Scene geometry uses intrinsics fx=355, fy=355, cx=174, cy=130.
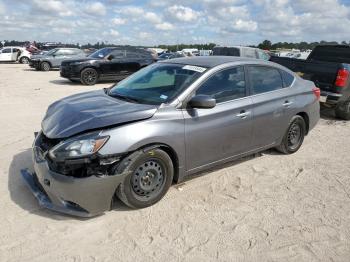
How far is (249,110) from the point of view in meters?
4.97

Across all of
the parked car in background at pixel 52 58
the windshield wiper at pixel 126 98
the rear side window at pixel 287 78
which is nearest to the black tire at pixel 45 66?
the parked car in background at pixel 52 58

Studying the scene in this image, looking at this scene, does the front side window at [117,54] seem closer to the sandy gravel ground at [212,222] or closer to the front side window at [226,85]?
the sandy gravel ground at [212,222]

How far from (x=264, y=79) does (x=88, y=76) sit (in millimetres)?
11703

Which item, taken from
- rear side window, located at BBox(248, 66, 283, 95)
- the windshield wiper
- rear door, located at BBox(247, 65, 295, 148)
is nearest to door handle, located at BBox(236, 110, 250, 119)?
rear door, located at BBox(247, 65, 295, 148)

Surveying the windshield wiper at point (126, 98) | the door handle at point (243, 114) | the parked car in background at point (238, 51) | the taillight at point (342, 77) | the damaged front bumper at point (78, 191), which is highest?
the parked car in background at point (238, 51)

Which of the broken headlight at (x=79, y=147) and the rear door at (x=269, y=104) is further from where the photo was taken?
the rear door at (x=269, y=104)

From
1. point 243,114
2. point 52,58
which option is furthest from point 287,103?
point 52,58

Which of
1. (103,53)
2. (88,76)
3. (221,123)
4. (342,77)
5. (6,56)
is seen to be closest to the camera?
(221,123)

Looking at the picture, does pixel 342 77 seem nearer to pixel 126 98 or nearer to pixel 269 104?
pixel 269 104

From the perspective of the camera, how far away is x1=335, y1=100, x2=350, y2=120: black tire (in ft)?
28.0

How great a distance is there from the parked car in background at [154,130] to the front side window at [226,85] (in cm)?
1

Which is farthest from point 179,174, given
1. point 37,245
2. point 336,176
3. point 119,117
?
point 336,176

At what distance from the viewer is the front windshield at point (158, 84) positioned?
4.43 meters

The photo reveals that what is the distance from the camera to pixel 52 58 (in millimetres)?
24422
